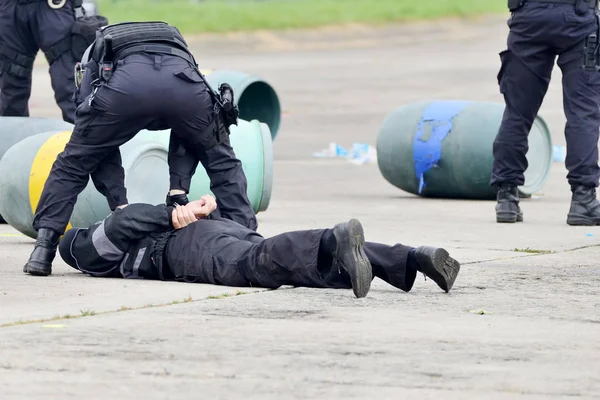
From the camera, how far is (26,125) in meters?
8.15

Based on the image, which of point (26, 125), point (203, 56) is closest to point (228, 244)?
point (26, 125)

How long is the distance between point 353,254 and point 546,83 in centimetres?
369

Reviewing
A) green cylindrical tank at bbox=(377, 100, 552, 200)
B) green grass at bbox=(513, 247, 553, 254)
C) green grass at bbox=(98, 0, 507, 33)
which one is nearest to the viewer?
green grass at bbox=(513, 247, 553, 254)

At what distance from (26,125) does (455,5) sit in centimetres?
2832

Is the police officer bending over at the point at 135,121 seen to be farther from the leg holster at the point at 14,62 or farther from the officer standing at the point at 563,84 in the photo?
the leg holster at the point at 14,62

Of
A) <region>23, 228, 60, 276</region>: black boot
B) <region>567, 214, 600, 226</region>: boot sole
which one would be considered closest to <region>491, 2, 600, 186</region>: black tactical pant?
<region>567, 214, 600, 226</region>: boot sole

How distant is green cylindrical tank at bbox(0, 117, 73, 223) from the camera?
8.05 m

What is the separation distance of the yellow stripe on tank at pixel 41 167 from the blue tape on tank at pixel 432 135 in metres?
3.35

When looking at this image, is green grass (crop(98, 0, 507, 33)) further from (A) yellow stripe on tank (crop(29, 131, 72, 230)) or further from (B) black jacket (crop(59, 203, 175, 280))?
(B) black jacket (crop(59, 203, 175, 280))

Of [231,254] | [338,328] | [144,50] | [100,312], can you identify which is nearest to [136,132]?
[144,50]

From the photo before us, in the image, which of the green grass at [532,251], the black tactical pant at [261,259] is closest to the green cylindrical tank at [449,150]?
the green grass at [532,251]

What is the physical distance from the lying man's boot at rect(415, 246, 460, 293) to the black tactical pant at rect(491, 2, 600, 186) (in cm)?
312

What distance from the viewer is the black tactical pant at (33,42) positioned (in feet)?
30.3

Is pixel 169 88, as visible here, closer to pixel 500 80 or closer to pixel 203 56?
pixel 500 80
